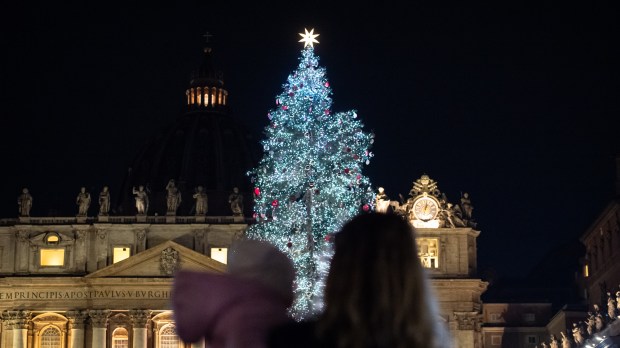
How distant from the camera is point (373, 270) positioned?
6.86 meters

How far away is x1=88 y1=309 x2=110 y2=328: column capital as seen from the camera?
9819 centimetres

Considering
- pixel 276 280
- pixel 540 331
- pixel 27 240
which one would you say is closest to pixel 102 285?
pixel 27 240

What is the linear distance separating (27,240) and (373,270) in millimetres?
95073

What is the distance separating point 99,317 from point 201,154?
38063 mm

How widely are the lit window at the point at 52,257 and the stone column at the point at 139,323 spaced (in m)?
5.78

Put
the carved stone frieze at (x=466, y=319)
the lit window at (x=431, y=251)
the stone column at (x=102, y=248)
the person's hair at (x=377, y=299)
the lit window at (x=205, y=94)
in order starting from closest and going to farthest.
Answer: the person's hair at (x=377, y=299) < the carved stone frieze at (x=466, y=319) < the lit window at (x=431, y=251) < the stone column at (x=102, y=248) < the lit window at (x=205, y=94)

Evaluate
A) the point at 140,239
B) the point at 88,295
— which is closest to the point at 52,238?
the point at 88,295

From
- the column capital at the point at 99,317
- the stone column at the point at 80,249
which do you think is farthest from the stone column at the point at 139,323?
the stone column at the point at 80,249

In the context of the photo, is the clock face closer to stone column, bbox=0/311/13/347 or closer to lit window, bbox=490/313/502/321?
lit window, bbox=490/313/502/321

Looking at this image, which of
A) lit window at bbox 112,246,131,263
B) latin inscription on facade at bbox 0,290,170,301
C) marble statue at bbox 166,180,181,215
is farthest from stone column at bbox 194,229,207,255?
lit window at bbox 112,246,131,263

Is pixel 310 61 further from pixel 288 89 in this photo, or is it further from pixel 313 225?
pixel 313 225

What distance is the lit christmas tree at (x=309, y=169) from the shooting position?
50.5 m

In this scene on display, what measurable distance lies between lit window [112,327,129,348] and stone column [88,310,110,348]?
4.29 ft

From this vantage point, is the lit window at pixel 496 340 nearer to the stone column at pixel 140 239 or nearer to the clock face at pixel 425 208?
the clock face at pixel 425 208
